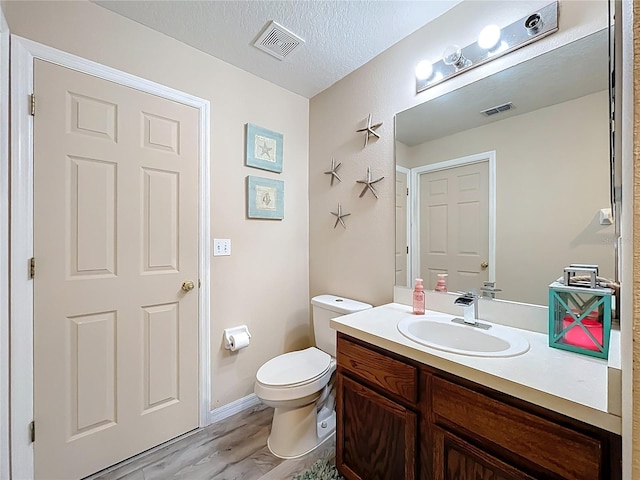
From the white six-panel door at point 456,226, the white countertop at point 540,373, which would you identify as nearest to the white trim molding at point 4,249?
the white countertop at point 540,373

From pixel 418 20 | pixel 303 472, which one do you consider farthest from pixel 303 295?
pixel 418 20

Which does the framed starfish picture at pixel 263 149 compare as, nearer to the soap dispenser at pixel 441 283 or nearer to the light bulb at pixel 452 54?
the light bulb at pixel 452 54

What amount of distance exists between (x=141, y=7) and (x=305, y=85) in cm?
→ 108

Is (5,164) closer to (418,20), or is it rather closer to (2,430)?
(2,430)

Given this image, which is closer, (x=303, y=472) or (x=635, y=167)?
(x=635, y=167)

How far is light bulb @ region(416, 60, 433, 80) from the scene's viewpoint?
1.55 metres

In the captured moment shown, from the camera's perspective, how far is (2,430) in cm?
119

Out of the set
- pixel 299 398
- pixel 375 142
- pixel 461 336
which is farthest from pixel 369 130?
pixel 299 398

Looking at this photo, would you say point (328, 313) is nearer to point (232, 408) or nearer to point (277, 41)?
point (232, 408)

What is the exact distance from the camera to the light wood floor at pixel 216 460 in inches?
55.7

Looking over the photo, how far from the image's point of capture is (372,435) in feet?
3.91

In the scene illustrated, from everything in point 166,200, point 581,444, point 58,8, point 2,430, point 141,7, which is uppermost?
point 141,7

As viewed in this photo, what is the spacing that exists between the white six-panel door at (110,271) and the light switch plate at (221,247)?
13 centimetres

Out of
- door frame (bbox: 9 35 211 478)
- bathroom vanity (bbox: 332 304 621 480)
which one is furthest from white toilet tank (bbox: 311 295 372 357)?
door frame (bbox: 9 35 211 478)
